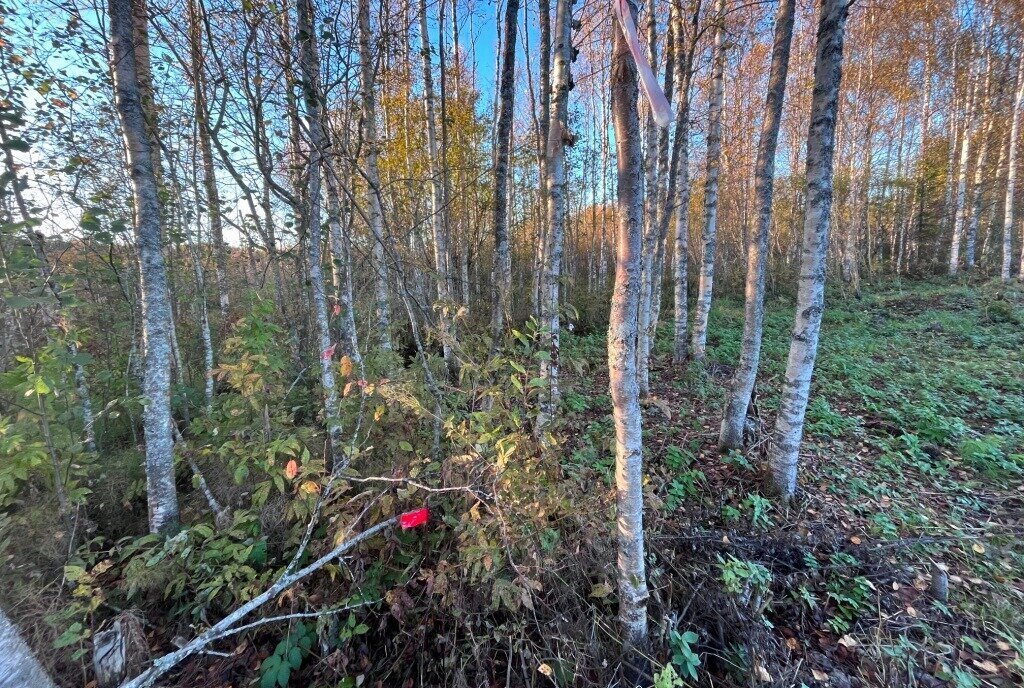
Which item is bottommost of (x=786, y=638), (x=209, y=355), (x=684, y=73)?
(x=786, y=638)

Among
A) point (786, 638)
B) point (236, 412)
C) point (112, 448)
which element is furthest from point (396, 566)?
point (112, 448)

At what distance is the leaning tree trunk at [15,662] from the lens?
931 mm

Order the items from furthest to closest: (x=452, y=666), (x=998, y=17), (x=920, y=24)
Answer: (x=920, y=24)
(x=998, y=17)
(x=452, y=666)

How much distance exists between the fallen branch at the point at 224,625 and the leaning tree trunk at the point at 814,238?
338 cm

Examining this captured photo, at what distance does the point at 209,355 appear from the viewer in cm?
440

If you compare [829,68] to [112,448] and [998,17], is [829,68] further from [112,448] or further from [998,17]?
[998,17]

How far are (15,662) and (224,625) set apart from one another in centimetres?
149

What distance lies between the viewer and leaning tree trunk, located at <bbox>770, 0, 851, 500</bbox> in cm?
324

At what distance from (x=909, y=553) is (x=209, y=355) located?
666 cm

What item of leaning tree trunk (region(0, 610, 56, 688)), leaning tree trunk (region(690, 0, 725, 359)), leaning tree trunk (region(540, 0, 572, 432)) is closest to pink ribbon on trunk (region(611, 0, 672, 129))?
leaning tree trunk (region(0, 610, 56, 688))

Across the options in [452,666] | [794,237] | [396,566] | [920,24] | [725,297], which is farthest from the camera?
[794,237]

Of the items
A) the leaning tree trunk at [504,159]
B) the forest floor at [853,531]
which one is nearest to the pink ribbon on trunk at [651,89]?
the forest floor at [853,531]

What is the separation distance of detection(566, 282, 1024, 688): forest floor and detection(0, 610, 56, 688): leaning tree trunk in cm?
247

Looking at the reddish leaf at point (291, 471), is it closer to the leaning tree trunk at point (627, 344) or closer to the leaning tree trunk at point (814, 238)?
the leaning tree trunk at point (627, 344)
